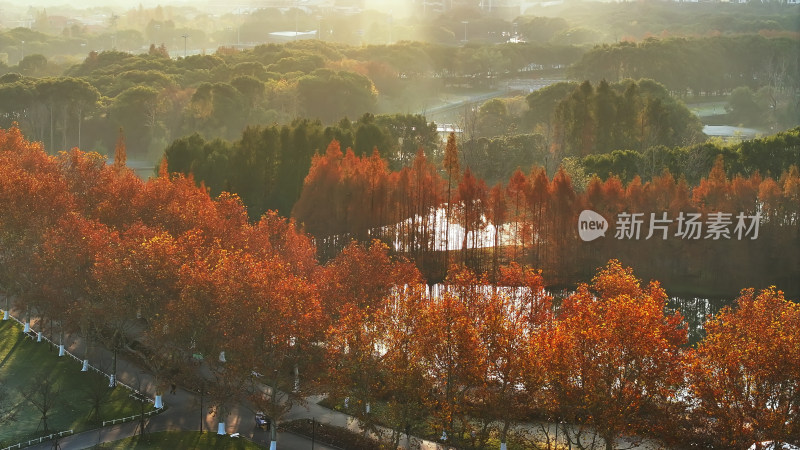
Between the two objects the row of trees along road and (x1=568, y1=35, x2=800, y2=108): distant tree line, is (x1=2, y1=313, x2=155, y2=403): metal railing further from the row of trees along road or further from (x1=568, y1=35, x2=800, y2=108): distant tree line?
(x1=568, y1=35, x2=800, y2=108): distant tree line

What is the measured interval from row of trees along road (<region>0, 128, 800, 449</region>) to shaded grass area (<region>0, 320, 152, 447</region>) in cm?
142

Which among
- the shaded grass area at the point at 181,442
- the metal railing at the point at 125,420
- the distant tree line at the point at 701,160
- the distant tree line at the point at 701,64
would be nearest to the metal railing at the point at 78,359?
the metal railing at the point at 125,420

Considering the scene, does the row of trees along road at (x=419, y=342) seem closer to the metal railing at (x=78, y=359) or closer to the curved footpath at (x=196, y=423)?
the curved footpath at (x=196, y=423)

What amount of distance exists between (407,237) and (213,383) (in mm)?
20327

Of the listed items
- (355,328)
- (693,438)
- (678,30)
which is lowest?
(693,438)

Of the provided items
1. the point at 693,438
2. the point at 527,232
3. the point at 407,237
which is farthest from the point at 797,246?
the point at 693,438

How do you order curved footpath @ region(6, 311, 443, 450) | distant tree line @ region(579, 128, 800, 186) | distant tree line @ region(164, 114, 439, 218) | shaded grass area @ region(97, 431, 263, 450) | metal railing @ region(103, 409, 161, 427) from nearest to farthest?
shaded grass area @ region(97, 431, 263, 450), curved footpath @ region(6, 311, 443, 450), metal railing @ region(103, 409, 161, 427), distant tree line @ region(579, 128, 800, 186), distant tree line @ region(164, 114, 439, 218)

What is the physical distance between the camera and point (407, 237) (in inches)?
1960

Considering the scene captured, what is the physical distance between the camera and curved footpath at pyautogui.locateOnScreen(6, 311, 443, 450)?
29.3 meters

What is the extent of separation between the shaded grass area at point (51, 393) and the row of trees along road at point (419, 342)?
1.42 metres

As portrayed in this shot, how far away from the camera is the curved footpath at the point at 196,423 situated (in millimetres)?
29328

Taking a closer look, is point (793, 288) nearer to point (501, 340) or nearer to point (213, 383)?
point (501, 340)

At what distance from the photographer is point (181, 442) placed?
1153 inches

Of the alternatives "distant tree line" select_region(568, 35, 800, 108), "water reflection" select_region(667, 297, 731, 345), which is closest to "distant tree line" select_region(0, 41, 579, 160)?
"distant tree line" select_region(568, 35, 800, 108)
